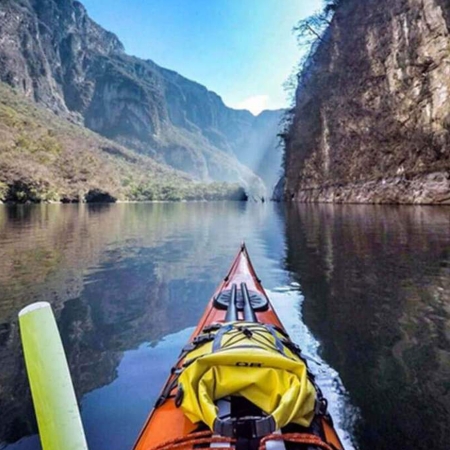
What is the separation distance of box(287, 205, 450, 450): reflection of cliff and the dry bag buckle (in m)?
1.45

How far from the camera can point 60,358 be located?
1.55m

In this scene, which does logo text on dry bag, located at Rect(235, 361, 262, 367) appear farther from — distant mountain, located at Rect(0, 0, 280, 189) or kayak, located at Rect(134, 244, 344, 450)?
distant mountain, located at Rect(0, 0, 280, 189)

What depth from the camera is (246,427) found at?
57.5 inches

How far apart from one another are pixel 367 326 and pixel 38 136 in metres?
77.2

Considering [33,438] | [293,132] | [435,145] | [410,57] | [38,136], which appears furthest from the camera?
[38,136]

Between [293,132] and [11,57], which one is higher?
[11,57]

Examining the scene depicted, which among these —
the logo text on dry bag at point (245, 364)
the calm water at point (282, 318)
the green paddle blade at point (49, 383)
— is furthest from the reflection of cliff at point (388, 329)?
the green paddle blade at point (49, 383)

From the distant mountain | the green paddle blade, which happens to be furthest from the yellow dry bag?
the distant mountain

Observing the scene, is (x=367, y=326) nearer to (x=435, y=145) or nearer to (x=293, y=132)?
(x=435, y=145)

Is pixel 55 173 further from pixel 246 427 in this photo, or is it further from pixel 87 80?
pixel 87 80

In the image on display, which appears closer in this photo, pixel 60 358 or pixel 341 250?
pixel 60 358

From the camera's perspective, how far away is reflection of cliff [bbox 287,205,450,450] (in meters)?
2.71

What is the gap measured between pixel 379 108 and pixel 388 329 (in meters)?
30.7

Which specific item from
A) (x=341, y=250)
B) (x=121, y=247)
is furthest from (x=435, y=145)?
(x=121, y=247)
